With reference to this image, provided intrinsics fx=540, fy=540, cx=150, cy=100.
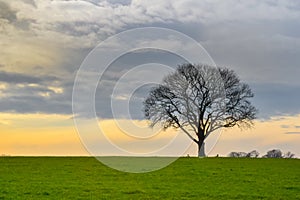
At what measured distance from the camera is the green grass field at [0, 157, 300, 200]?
24.1 metres

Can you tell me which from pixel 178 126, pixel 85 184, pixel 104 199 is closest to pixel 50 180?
pixel 85 184

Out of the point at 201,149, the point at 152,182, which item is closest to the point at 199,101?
the point at 201,149

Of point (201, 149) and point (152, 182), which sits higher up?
point (201, 149)

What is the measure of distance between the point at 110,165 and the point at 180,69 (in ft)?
69.1

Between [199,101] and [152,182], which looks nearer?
[152,182]

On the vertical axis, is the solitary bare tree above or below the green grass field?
above

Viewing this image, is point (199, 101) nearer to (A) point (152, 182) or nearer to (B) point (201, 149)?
(B) point (201, 149)

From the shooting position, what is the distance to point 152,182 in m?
28.8

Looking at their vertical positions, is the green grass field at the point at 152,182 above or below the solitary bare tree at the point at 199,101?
below

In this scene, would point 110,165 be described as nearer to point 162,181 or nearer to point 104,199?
point 162,181

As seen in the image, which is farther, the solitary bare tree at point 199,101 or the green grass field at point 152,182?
the solitary bare tree at point 199,101

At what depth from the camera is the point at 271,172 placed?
1416 inches

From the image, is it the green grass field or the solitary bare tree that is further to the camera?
the solitary bare tree

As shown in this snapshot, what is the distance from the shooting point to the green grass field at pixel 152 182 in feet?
79.2
